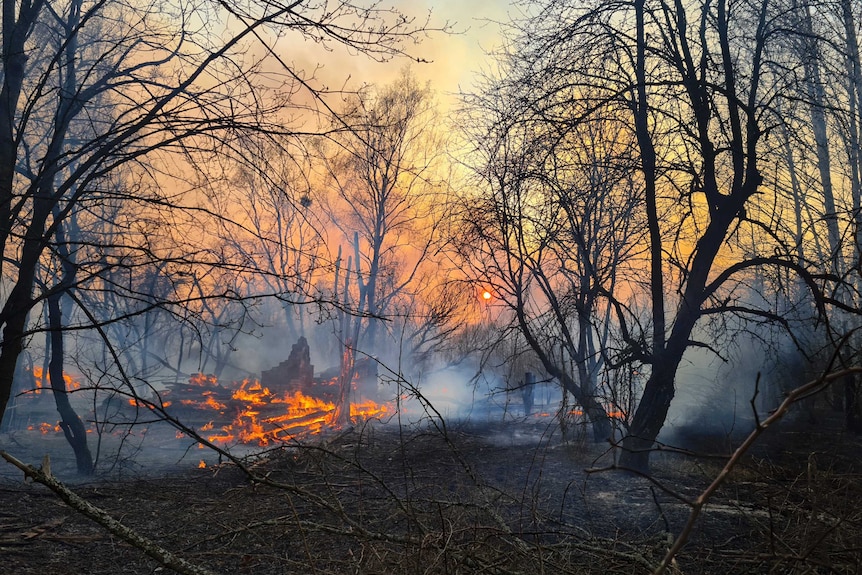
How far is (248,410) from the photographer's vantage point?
1758 centimetres

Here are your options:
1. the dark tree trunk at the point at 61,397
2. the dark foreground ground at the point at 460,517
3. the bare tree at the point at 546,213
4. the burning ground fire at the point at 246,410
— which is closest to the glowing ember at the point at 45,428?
the burning ground fire at the point at 246,410

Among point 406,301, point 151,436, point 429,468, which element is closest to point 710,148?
point 429,468

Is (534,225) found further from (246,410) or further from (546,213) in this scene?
(246,410)

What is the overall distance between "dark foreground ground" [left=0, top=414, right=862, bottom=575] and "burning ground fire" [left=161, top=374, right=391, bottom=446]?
6.44 meters

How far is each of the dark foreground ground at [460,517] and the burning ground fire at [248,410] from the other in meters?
6.44

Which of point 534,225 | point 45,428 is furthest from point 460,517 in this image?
point 45,428

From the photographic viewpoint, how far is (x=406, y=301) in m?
32.4

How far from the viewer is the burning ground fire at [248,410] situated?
16.3m

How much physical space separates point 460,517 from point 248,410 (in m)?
15.3

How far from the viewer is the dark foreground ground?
3115 millimetres

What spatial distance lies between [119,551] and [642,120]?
25.4ft

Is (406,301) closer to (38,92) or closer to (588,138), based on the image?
(588,138)

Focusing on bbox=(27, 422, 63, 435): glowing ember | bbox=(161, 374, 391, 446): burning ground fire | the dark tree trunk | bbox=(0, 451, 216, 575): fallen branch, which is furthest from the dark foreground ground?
bbox=(27, 422, 63, 435): glowing ember

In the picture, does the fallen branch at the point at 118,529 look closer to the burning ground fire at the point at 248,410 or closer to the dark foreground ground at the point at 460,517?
the dark foreground ground at the point at 460,517
